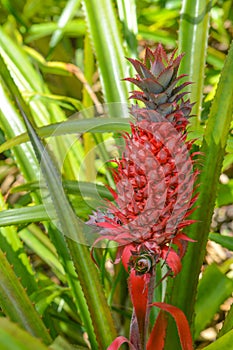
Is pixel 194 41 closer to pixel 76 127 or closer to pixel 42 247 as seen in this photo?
pixel 76 127

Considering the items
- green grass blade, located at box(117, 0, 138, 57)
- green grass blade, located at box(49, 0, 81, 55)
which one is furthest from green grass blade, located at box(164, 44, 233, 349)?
green grass blade, located at box(49, 0, 81, 55)

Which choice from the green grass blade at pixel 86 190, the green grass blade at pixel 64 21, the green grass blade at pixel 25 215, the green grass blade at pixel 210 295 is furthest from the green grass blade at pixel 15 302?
the green grass blade at pixel 64 21

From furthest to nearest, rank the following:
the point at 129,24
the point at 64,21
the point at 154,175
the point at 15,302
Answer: the point at 64,21 → the point at 129,24 → the point at 15,302 → the point at 154,175

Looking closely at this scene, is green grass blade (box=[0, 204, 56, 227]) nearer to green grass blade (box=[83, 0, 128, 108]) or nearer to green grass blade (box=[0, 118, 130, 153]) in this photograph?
green grass blade (box=[0, 118, 130, 153])

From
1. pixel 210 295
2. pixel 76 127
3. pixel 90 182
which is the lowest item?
pixel 210 295

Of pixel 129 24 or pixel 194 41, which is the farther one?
pixel 129 24

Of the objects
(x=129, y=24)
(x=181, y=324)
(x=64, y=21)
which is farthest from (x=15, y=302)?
(x=64, y=21)
